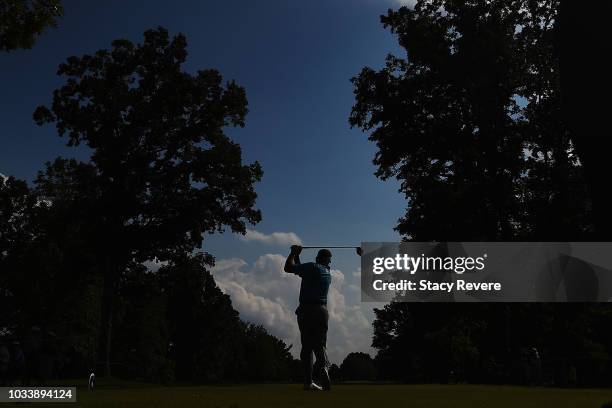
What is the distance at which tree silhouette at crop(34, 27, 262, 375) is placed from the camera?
3369cm

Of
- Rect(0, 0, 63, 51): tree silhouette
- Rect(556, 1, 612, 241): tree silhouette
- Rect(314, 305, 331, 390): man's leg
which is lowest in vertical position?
Rect(314, 305, 331, 390): man's leg

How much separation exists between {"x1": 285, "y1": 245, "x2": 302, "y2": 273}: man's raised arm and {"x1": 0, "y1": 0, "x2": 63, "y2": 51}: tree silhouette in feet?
25.0

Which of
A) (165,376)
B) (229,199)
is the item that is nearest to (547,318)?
(229,199)

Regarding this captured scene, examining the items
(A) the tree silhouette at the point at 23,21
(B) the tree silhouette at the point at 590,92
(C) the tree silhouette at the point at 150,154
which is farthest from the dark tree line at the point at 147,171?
(B) the tree silhouette at the point at 590,92

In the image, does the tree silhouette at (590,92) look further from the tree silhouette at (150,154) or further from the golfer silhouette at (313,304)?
the tree silhouette at (150,154)

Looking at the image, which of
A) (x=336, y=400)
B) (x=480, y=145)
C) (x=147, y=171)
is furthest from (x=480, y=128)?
(x=336, y=400)

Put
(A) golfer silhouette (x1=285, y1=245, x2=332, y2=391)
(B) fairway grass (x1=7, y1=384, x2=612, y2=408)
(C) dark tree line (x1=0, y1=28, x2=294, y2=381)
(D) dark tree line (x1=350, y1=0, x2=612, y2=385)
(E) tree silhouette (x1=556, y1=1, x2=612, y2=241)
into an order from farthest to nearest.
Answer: (C) dark tree line (x1=0, y1=28, x2=294, y2=381) < (D) dark tree line (x1=350, y1=0, x2=612, y2=385) < (A) golfer silhouette (x1=285, y1=245, x2=332, y2=391) < (B) fairway grass (x1=7, y1=384, x2=612, y2=408) < (E) tree silhouette (x1=556, y1=1, x2=612, y2=241)

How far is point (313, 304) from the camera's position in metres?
11.5

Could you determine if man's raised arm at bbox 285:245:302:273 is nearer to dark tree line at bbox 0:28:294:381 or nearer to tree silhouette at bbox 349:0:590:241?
tree silhouette at bbox 349:0:590:241

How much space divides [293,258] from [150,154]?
958 inches

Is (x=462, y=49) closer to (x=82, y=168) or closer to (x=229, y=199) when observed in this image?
(x=229, y=199)

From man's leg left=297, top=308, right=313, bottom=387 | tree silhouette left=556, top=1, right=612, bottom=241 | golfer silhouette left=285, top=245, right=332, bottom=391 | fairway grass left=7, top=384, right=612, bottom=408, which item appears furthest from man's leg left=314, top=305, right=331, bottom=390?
tree silhouette left=556, top=1, right=612, bottom=241

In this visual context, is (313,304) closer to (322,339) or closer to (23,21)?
(322,339)

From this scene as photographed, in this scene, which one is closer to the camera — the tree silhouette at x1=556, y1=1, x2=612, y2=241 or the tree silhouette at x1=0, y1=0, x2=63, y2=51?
the tree silhouette at x1=556, y1=1, x2=612, y2=241
